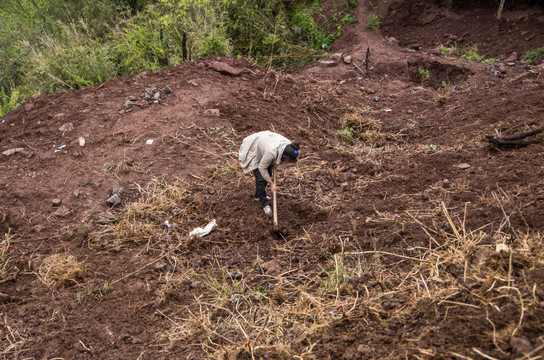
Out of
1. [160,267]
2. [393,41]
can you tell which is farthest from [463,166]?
[393,41]

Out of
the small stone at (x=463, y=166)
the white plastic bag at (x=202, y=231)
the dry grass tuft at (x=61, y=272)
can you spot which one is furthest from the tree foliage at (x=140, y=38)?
the small stone at (x=463, y=166)

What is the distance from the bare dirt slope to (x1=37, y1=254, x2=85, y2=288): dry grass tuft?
0.7 inches

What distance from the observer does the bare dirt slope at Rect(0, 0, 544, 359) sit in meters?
2.69

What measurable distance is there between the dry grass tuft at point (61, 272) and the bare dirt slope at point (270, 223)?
2 centimetres

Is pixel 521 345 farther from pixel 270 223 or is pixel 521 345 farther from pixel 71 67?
pixel 71 67

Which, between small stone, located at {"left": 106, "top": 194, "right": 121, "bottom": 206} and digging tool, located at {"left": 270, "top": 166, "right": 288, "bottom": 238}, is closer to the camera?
digging tool, located at {"left": 270, "top": 166, "right": 288, "bottom": 238}

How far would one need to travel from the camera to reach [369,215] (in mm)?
4160

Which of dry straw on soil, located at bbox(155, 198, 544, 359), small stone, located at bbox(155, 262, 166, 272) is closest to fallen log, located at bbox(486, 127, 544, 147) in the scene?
dry straw on soil, located at bbox(155, 198, 544, 359)

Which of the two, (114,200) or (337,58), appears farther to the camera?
(337,58)

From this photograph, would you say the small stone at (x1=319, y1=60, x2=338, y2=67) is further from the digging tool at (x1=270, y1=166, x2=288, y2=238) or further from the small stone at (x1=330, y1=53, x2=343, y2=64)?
the digging tool at (x1=270, y1=166, x2=288, y2=238)

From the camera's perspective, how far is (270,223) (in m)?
4.37

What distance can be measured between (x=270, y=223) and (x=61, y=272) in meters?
1.90

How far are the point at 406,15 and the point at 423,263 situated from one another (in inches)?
394

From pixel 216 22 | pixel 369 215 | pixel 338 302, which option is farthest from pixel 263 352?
pixel 216 22
